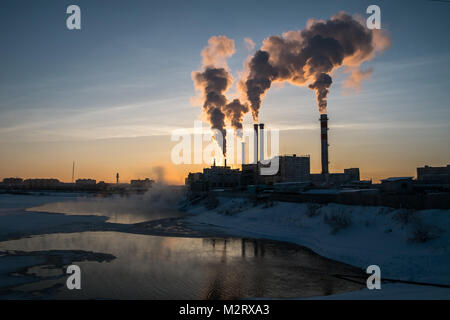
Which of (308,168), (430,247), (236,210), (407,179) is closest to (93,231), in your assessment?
(236,210)

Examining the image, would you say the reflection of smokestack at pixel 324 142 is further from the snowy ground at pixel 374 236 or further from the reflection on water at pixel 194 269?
the reflection on water at pixel 194 269

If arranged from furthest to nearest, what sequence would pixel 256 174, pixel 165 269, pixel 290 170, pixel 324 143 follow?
pixel 290 170 < pixel 256 174 < pixel 324 143 < pixel 165 269

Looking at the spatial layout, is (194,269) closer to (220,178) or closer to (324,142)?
(324,142)

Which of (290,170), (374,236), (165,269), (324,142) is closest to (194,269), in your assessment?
(165,269)

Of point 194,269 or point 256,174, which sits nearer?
point 194,269

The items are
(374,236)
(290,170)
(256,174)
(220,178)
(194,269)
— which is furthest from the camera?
(290,170)

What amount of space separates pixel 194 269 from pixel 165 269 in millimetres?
1562

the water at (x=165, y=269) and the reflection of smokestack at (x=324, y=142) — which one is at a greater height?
the reflection of smokestack at (x=324, y=142)

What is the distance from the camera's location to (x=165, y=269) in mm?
16203

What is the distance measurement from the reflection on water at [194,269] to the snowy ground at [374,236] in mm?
1959

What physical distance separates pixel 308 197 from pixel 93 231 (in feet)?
77.4

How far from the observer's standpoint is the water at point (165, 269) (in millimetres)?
12727

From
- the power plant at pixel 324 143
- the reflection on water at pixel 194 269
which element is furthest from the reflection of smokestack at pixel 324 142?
the reflection on water at pixel 194 269
